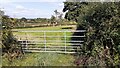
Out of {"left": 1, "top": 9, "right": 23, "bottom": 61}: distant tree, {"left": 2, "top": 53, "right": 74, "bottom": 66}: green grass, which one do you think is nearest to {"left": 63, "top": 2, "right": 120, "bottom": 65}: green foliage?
{"left": 2, "top": 53, "right": 74, "bottom": 66}: green grass

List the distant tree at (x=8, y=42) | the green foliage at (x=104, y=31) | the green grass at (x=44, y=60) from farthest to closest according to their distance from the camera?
the distant tree at (x=8, y=42)
the green grass at (x=44, y=60)
the green foliage at (x=104, y=31)

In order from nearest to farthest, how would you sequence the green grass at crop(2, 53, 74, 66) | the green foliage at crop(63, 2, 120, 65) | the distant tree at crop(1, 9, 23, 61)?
the green foliage at crop(63, 2, 120, 65) < the green grass at crop(2, 53, 74, 66) < the distant tree at crop(1, 9, 23, 61)

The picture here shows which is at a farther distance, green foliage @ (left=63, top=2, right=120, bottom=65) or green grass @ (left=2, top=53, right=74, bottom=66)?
green grass @ (left=2, top=53, right=74, bottom=66)

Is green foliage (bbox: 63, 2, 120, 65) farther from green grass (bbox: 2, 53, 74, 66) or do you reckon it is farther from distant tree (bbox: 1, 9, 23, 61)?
distant tree (bbox: 1, 9, 23, 61)

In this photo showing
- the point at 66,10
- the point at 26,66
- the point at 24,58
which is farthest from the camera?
the point at 66,10

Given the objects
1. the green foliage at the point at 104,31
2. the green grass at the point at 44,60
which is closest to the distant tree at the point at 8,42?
the green grass at the point at 44,60

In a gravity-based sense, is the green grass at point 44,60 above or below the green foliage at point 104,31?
below

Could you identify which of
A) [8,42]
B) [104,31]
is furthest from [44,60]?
[104,31]

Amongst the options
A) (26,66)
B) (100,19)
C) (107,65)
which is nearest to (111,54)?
(107,65)

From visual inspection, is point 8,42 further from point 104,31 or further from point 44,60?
point 104,31

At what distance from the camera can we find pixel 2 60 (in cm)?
1072

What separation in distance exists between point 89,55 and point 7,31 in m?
3.67

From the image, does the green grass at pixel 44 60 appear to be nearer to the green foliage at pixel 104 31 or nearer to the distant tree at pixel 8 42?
the distant tree at pixel 8 42

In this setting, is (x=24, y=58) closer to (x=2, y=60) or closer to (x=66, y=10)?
(x=2, y=60)
